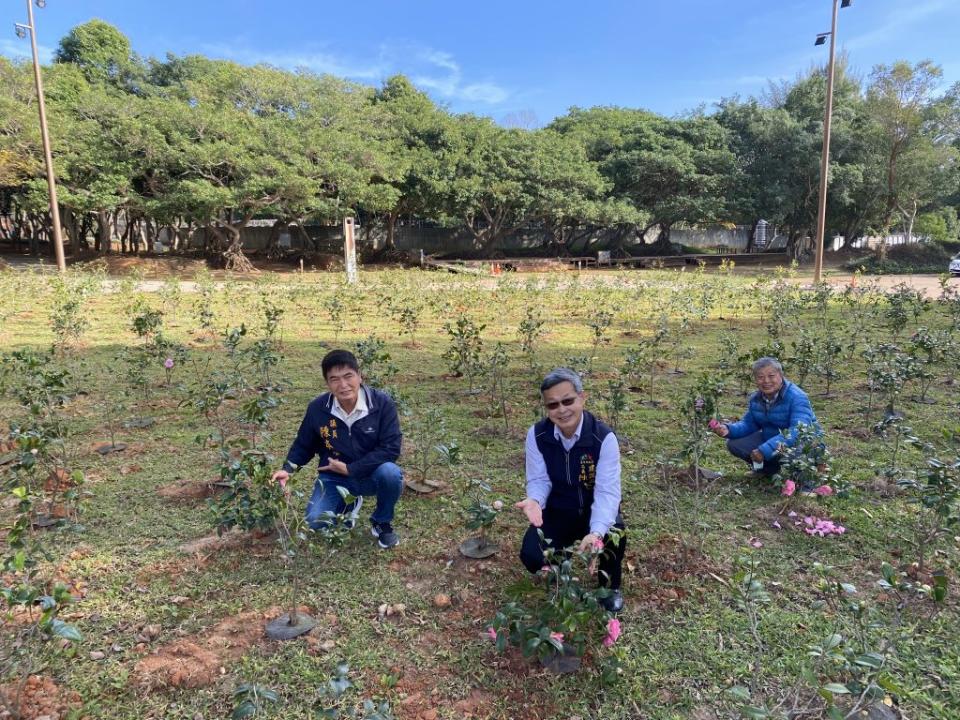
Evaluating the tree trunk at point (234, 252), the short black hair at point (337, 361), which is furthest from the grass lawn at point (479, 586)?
the tree trunk at point (234, 252)

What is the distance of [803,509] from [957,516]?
92 centimetres

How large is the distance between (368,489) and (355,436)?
0.95 ft

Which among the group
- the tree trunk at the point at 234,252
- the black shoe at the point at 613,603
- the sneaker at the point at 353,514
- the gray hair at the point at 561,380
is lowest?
the black shoe at the point at 613,603

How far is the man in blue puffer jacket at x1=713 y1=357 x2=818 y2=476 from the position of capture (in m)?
3.47

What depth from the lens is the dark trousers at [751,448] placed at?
3.64 m

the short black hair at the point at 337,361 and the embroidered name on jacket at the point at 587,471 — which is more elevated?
the short black hair at the point at 337,361

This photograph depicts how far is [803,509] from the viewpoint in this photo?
336 cm

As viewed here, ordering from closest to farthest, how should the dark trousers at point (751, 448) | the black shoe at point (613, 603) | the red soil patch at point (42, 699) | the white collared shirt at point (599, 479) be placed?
the red soil patch at point (42, 699)
the white collared shirt at point (599, 479)
the black shoe at point (613, 603)
the dark trousers at point (751, 448)

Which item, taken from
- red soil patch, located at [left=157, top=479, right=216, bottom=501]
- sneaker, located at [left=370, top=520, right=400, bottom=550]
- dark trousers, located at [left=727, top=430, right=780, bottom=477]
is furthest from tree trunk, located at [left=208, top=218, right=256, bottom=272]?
dark trousers, located at [left=727, top=430, right=780, bottom=477]

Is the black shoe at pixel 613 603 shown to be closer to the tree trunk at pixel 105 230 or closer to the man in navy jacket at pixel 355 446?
the man in navy jacket at pixel 355 446

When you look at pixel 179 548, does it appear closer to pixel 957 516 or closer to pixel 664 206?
pixel 957 516

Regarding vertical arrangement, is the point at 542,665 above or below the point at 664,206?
below

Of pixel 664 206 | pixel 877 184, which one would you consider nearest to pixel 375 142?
pixel 664 206

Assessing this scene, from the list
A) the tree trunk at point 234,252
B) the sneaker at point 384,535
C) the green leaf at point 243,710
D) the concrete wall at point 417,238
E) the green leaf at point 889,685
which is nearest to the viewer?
the green leaf at point 889,685
